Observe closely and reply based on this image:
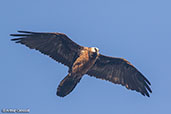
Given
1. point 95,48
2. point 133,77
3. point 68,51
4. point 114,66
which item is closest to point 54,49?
point 68,51

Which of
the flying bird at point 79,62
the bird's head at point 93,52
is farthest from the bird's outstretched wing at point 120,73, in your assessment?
the bird's head at point 93,52

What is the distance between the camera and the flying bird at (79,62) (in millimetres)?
14383

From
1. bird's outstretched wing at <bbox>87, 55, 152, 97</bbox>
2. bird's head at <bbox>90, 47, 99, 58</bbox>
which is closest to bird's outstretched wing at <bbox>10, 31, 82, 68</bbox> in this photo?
bird's head at <bbox>90, 47, 99, 58</bbox>

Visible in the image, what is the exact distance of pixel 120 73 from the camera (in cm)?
1611

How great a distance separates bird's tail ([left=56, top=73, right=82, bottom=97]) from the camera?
47.2 feet

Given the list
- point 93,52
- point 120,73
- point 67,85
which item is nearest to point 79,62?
point 93,52

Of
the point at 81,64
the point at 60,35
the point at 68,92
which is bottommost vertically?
the point at 68,92

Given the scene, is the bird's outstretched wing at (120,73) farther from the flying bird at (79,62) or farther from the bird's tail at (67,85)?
the bird's tail at (67,85)

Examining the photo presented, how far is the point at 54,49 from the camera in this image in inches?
588

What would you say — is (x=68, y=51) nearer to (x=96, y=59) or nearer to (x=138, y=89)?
(x=96, y=59)

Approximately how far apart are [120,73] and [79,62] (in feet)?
8.18

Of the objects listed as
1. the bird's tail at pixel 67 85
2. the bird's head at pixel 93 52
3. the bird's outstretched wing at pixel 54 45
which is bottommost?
the bird's tail at pixel 67 85

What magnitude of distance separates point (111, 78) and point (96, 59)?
4.89 ft

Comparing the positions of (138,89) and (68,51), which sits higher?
(68,51)
